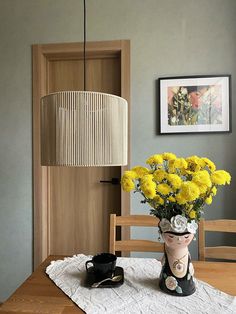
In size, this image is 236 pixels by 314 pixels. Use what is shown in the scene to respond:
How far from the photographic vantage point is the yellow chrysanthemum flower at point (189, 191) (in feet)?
2.82

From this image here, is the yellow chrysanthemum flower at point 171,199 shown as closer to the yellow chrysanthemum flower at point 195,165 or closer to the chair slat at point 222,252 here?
the yellow chrysanthemum flower at point 195,165

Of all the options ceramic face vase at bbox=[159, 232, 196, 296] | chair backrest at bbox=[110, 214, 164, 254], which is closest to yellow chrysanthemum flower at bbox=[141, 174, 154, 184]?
ceramic face vase at bbox=[159, 232, 196, 296]

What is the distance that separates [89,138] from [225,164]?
1.46 metres

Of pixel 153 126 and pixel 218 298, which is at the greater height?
pixel 153 126

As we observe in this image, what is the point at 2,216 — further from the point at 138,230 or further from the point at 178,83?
the point at 178,83

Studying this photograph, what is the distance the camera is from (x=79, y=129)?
864mm

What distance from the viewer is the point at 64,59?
2.25m

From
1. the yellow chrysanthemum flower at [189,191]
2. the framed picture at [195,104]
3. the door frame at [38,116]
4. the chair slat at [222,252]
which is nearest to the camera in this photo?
the yellow chrysanthemum flower at [189,191]

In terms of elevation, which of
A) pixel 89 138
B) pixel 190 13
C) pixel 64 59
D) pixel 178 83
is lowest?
pixel 89 138

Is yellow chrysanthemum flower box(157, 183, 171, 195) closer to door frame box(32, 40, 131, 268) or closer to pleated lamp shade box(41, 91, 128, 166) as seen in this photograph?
pleated lamp shade box(41, 91, 128, 166)

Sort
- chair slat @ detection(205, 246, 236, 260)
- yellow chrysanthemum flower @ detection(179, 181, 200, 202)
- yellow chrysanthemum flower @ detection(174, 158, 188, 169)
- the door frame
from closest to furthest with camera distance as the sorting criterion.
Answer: yellow chrysanthemum flower @ detection(179, 181, 200, 202)
yellow chrysanthemum flower @ detection(174, 158, 188, 169)
chair slat @ detection(205, 246, 236, 260)
the door frame

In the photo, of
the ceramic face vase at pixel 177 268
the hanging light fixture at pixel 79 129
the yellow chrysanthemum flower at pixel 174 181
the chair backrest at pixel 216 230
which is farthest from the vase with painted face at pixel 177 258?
the chair backrest at pixel 216 230

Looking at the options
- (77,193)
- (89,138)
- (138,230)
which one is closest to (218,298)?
(89,138)

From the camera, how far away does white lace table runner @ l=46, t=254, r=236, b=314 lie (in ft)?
2.86
